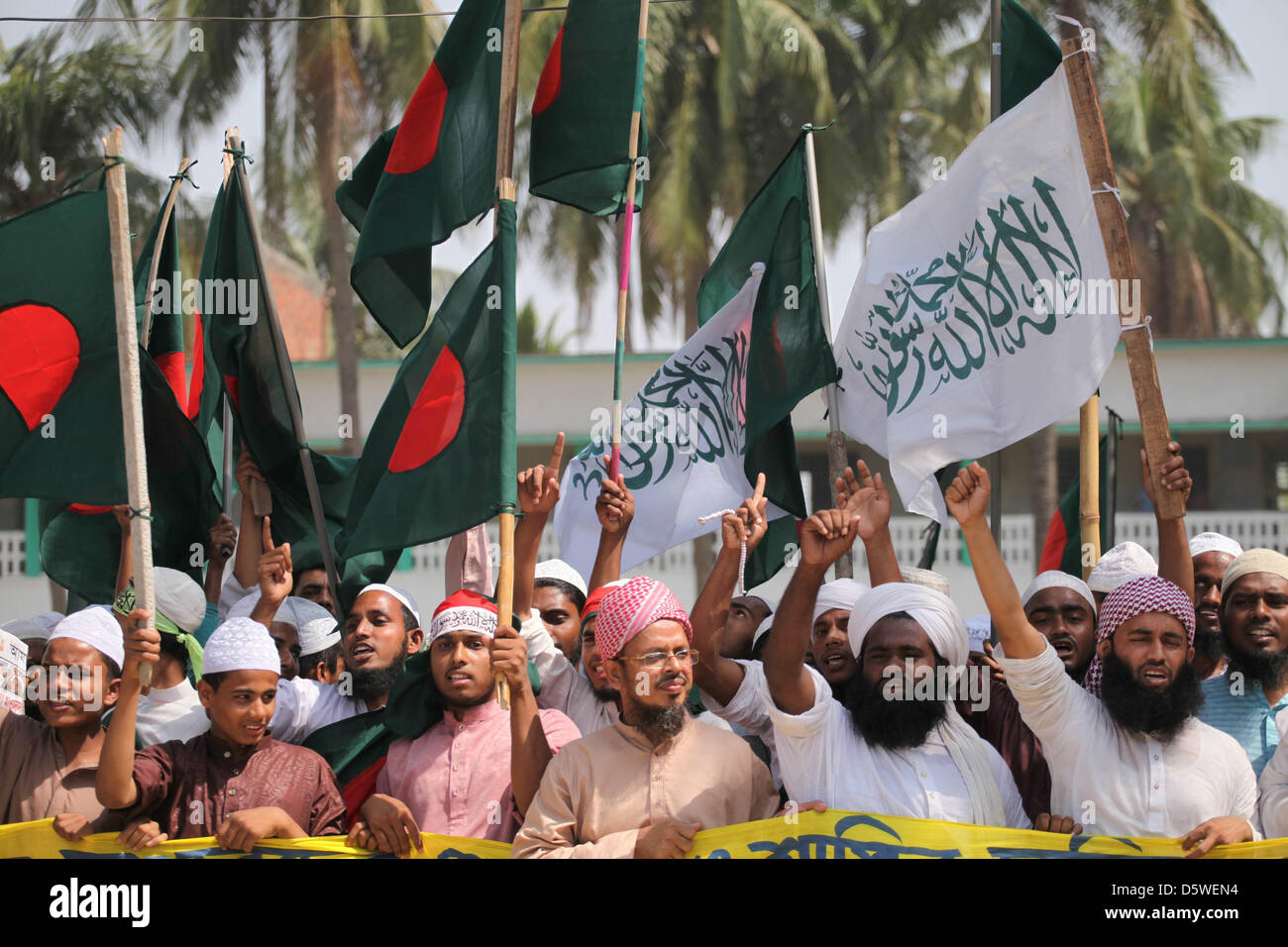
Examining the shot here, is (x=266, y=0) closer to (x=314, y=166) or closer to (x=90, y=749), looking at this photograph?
(x=314, y=166)

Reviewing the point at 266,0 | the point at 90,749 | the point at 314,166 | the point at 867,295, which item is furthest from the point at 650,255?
the point at 90,749

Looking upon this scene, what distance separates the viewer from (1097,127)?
4.71 meters

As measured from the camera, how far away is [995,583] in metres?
3.84

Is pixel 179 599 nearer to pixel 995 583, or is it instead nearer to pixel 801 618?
pixel 801 618

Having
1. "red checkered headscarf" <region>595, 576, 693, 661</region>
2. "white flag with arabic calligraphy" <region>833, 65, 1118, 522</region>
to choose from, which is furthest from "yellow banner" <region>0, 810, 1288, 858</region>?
"white flag with arabic calligraphy" <region>833, 65, 1118, 522</region>

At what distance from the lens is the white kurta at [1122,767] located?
3838 mm

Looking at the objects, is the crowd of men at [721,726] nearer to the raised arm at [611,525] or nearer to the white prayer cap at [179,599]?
the raised arm at [611,525]

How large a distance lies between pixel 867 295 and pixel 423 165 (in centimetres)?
176

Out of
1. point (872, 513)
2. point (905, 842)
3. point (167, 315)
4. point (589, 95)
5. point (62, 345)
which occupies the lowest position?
point (905, 842)

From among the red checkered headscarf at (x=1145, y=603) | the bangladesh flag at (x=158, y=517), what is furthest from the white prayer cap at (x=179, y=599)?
the red checkered headscarf at (x=1145, y=603)

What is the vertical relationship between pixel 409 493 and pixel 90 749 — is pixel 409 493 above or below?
above

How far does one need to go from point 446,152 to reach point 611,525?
1.41 m

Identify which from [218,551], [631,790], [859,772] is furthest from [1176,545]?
[218,551]
